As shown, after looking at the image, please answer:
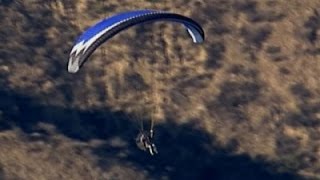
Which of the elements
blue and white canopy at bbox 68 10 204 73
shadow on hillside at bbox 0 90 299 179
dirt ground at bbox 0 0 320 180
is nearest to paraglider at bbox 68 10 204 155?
blue and white canopy at bbox 68 10 204 73

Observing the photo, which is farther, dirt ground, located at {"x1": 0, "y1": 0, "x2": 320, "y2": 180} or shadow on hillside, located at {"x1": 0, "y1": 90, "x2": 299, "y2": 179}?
dirt ground, located at {"x1": 0, "y1": 0, "x2": 320, "y2": 180}

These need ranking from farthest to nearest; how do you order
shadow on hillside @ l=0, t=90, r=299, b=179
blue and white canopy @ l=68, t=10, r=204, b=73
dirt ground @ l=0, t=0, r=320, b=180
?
1. dirt ground @ l=0, t=0, r=320, b=180
2. shadow on hillside @ l=0, t=90, r=299, b=179
3. blue and white canopy @ l=68, t=10, r=204, b=73

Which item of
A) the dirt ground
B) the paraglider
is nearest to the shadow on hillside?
the dirt ground

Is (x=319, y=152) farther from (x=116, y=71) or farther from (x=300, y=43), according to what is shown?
(x=116, y=71)

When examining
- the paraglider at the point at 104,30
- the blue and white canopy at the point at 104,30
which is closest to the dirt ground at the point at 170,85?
the paraglider at the point at 104,30

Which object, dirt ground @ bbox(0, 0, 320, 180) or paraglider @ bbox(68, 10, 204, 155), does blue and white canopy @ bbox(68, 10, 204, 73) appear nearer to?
paraglider @ bbox(68, 10, 204, 155)

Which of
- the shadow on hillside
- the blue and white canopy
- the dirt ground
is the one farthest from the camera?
the dirt ground

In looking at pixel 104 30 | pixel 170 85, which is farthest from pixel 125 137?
pixel 104 30
